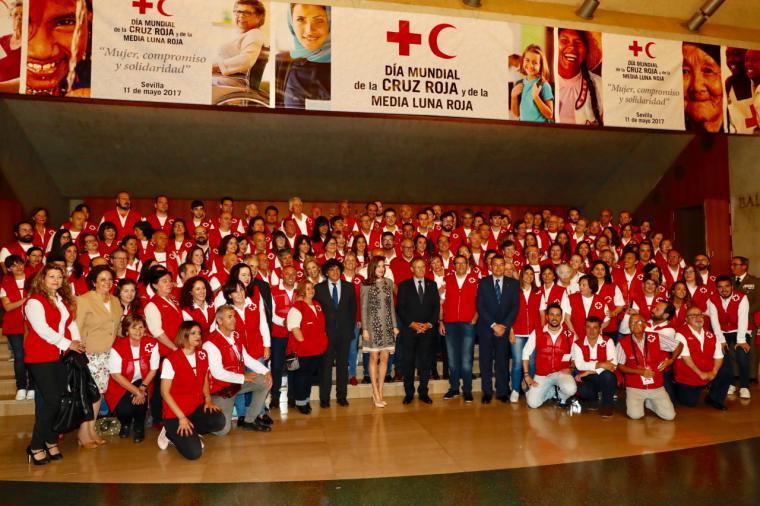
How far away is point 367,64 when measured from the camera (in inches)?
278

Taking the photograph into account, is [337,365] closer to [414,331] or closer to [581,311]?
[414,331]

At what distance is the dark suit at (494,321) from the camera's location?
641 centimetres

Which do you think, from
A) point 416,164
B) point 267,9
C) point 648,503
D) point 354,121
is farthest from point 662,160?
point 648,503

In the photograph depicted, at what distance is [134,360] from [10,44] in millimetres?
4181

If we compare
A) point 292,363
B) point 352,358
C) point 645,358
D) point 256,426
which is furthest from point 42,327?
point 645,358

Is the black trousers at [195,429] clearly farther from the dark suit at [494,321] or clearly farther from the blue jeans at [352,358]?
the dark suit at [494,321]

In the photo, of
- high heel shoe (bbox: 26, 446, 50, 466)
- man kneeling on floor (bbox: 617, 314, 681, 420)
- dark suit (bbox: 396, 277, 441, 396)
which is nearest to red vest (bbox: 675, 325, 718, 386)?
man kneeling on floor (bbox: 617, 314, 681, 420)

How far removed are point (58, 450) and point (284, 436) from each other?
1900 mm

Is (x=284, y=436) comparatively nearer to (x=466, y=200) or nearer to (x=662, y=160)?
(x=466, y=200)

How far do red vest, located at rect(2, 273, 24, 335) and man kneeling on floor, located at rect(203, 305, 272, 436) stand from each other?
2681 millimetres

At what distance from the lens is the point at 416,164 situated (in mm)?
12047

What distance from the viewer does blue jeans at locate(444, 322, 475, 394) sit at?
254 inches

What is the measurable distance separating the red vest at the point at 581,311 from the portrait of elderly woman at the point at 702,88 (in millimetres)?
3472

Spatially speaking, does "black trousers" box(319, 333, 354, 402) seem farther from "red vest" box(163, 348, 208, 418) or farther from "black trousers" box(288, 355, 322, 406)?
"red vest" box(163, 348, 208, 418)
